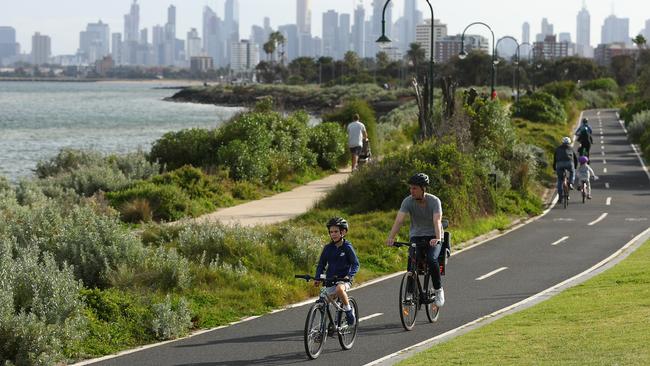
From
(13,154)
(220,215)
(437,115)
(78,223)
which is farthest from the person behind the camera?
(13,154)

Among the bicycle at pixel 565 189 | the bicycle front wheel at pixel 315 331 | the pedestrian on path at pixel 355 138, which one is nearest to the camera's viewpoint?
the bicycle front wheel at pixel 315 331

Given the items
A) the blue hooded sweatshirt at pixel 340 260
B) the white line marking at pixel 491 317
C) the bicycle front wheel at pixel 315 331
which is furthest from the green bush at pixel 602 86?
the bicycle front wheel at pixel 315 331

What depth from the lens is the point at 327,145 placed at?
37.6 meters

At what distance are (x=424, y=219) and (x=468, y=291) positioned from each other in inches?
180

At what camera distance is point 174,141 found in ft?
110

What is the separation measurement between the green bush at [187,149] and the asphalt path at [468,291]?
387 inches

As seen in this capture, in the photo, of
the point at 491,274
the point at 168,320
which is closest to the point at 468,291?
the point at 491,274

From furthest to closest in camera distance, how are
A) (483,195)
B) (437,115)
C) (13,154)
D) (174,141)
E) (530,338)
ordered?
(13,154), (437,115), (174,141), (483,195), (530,338)

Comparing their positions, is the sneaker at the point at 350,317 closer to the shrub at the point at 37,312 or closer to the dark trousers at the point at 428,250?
the dark trousers at the point at 428,250

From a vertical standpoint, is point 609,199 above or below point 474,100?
below

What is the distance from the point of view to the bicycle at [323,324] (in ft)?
40.5

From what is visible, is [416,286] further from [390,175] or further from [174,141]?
[174,141]

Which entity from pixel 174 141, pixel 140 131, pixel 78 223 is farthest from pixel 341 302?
pixel 140 131

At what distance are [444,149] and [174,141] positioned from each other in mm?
10029
